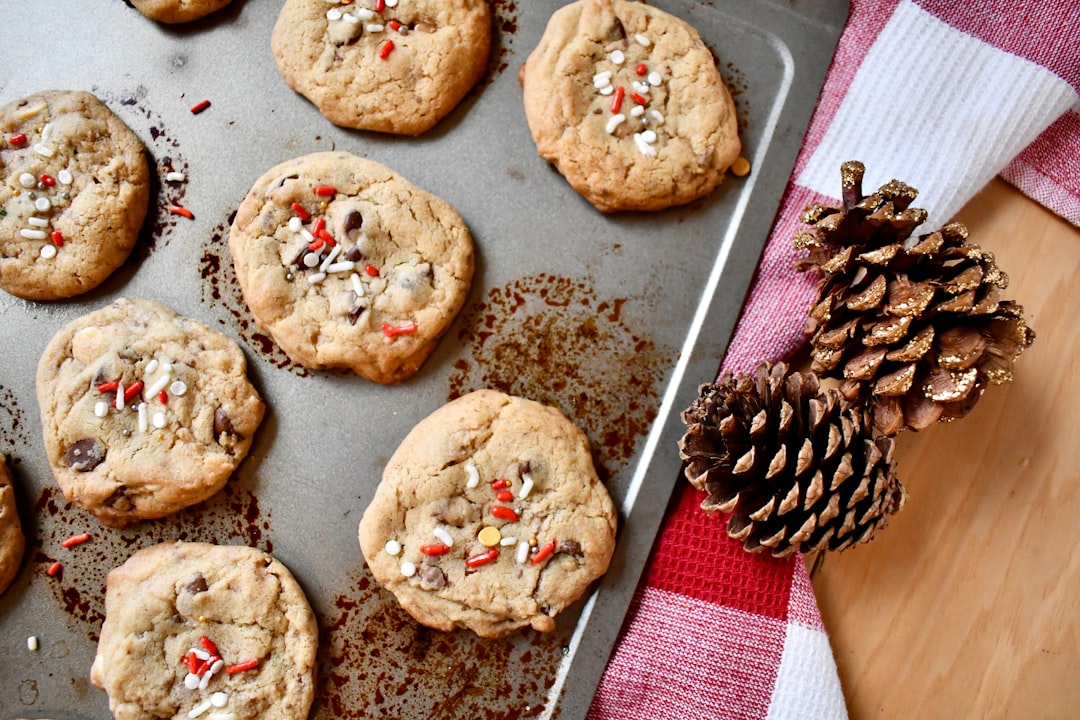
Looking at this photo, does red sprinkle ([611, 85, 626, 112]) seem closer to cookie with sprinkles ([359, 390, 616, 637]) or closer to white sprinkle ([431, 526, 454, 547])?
cookie with sprinkles ([359, 390, 616, 637])

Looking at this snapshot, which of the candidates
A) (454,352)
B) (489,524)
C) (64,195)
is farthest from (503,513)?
(64,195)

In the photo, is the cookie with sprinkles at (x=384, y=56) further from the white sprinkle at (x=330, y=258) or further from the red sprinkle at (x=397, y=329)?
the red sprinkle at (x=397, y=329)

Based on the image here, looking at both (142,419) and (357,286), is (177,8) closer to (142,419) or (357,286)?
(357,286)

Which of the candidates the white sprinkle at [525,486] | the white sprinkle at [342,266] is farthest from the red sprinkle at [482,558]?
the white sprinkle at [342,266]

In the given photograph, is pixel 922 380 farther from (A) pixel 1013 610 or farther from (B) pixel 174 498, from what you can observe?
(B) pixel 174 498

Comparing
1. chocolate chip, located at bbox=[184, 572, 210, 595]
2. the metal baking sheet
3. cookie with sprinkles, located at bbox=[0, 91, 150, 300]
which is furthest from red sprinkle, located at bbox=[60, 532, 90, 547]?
cookie with sprinkles, located at bbox=[0, 91, 150, 300]

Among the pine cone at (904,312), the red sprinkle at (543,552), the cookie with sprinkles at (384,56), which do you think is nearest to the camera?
the pine cone at (904,312)
